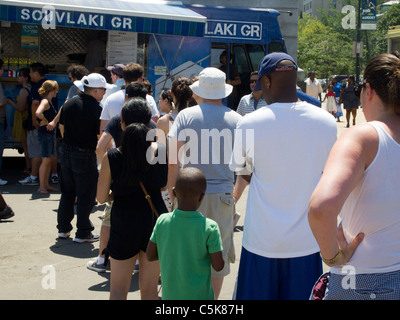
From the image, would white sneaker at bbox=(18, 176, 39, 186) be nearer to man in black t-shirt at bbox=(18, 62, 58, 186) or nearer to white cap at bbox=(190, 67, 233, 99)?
man in black t-shirt at bbox=(18, 62, 58, 186)

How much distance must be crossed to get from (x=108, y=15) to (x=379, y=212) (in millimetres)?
8890

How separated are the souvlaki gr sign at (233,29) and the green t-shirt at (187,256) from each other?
364 inches

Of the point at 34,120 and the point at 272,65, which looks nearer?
the point at 272,65

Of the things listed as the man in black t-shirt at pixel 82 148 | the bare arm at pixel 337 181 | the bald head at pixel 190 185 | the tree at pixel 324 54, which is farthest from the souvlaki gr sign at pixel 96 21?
the tree at pixel 324 54

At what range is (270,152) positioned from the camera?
331 centimetres

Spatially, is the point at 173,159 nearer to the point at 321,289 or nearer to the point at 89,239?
the point at 321,289

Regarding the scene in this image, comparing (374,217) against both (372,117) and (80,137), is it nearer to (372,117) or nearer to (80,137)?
(372,117)

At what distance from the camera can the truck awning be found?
990cm

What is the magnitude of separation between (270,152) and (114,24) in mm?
7874

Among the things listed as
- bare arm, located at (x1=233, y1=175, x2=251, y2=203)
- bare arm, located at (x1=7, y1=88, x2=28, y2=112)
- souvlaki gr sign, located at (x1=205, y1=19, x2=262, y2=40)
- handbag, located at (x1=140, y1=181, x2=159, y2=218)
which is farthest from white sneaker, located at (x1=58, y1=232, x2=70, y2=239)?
souvlaki gr sign, located at (x1=205, y1=19, x2=262, y2=40)

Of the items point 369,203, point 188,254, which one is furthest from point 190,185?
point 369,203

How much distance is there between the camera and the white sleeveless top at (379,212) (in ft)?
7.62

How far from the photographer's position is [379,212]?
2.35m

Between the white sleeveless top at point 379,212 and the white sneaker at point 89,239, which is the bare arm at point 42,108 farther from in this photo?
the white sleeveless top at point 379,212
